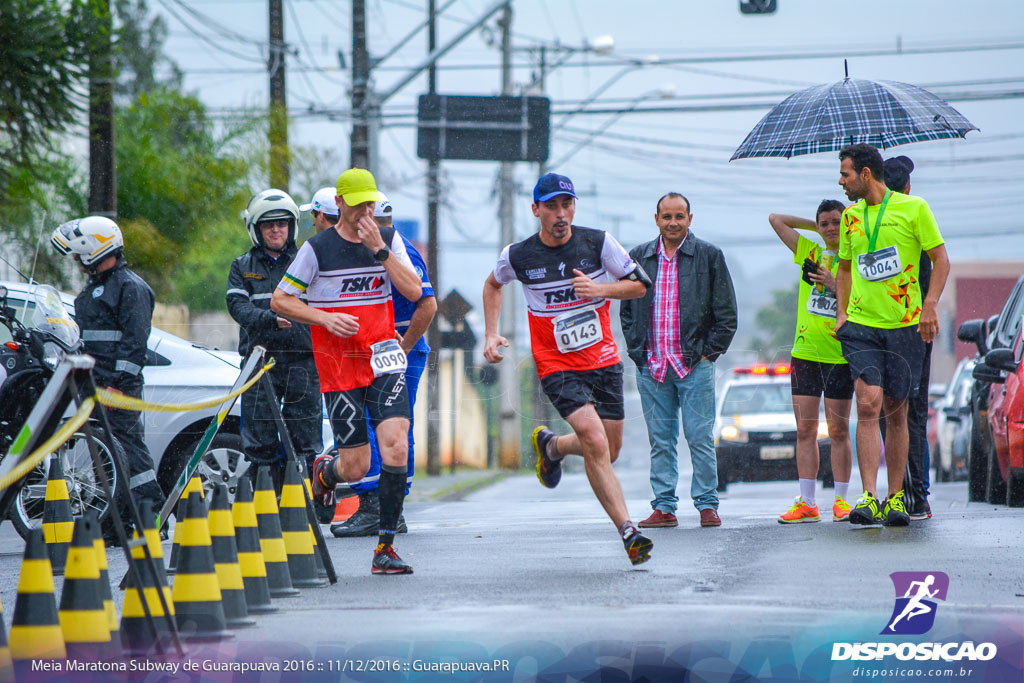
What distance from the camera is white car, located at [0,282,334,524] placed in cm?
948

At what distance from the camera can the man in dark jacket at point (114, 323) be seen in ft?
27.4

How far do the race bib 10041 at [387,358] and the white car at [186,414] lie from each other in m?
2.87

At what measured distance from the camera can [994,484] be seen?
11.0 metres

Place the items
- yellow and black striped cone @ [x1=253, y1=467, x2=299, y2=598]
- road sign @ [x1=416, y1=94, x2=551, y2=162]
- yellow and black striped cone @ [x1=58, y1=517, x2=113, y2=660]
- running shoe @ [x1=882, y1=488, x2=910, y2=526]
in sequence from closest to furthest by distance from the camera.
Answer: yellow and black striped cone @ [x1=58, y1=517, x2=113, y2=660] → yellow and black striped cone @ [x1=253, y1=467, x2=299, y2=598] → running shoe @ [x1=882, y1=488, x2=910, y2=526] → road sign @ [x1=416, y1=94, x2=551, y2=162]

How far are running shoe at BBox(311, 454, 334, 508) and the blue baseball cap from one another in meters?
1.99

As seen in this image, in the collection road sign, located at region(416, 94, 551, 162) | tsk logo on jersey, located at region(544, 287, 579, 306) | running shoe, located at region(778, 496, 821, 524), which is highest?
road sign, located at region(416, 94, 551, 162)

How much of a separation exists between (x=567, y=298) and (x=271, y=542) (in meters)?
1.95

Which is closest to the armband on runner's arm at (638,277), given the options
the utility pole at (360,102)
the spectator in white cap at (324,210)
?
the spectator in white cap at (324,210)

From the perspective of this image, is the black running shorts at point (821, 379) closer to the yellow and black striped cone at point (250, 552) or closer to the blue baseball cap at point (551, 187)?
the blue baseball cap at point (551, 187)

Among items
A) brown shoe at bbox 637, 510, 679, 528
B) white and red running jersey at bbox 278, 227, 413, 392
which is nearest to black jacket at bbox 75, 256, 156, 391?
white and red running jersey at bbox 278, 227, 413, 392

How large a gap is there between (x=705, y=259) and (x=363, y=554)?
284cm

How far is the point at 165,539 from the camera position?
8531mm

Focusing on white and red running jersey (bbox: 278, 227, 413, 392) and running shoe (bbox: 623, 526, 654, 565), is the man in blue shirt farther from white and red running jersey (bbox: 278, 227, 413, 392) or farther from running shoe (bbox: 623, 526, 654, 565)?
running shoe (bbox: 623, 526, 654, 565)

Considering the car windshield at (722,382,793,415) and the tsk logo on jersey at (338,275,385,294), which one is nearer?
the tsk logo on jersey at (338,275,385,294)
